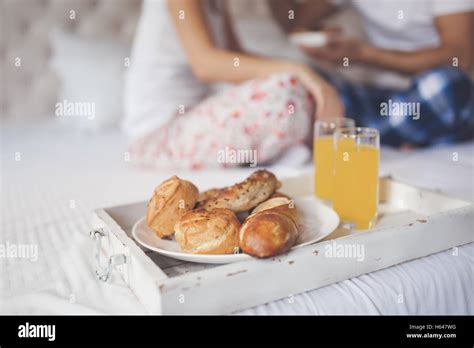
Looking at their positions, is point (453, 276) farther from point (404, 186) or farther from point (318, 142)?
point (318, 142)

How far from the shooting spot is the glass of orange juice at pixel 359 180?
2.56ft

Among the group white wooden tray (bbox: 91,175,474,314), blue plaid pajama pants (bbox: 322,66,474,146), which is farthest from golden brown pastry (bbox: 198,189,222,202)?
blue plaid pajama pants (bbox: 322,66,474,146)

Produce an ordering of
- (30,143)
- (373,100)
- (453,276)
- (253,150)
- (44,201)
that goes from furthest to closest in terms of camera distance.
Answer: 1. (30,143)
2. (373,100)
3. (253,150)
4. (44,201)
5. (453,276)

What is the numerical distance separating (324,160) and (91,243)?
1.44ft

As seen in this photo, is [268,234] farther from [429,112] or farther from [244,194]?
[429,112]

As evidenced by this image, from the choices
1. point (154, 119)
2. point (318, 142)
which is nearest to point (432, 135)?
point (318, 142)

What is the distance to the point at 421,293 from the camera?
0.65m

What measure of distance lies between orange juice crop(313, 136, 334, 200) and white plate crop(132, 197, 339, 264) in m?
0.13

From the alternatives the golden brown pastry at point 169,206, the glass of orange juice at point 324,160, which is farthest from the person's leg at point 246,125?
the golden brown pastry at point 169,206

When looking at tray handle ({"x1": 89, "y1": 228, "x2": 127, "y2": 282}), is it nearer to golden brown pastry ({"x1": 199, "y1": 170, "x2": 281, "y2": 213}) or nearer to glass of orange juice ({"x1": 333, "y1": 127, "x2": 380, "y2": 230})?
golden brown pastry ({"x1": 199, "y1": 170, "x2": 281, "y2": 213})

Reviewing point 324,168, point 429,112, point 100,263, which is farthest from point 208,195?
point 429,112

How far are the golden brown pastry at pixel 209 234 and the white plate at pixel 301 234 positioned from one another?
1 centimetres

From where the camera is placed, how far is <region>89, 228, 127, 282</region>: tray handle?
0.62 m

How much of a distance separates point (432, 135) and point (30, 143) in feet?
4.38
